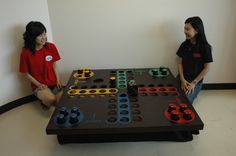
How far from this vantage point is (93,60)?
6.54 feet

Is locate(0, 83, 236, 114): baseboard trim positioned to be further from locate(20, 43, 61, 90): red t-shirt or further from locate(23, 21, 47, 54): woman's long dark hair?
locate(23, 21, 47, 54): woman's long dark hair

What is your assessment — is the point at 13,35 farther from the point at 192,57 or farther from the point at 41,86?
the point at 192,57

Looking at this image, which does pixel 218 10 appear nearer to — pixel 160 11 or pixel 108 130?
pixel 160 11

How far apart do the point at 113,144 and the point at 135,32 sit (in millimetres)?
892

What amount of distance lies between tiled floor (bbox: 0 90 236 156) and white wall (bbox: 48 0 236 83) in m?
0.45

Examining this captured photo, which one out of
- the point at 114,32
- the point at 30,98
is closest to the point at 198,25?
the point at 114,32

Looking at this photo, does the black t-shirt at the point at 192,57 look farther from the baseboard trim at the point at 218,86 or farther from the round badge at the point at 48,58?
the round badge at the point at 48,58

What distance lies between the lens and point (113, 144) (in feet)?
4.81

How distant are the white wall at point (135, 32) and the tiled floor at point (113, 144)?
45 centimetres

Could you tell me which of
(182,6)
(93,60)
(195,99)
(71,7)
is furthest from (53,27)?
(195,99)

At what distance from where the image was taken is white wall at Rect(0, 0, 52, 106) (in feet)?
5.58

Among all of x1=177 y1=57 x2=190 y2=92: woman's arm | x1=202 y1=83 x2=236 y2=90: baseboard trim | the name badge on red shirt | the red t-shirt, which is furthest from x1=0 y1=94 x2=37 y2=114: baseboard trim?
x1=202 y1=83 x2=236 y2=90: baseboard trim

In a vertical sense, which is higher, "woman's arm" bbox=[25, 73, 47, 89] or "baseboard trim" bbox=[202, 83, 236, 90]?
"woman's arm" bbox=[25, 73, 47, 89]

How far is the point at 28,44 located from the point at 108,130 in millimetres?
927
